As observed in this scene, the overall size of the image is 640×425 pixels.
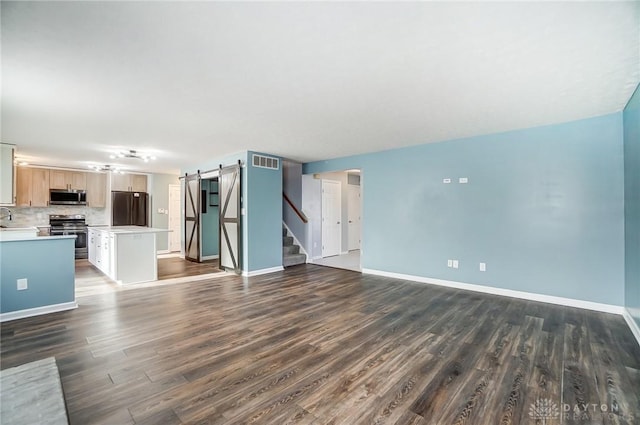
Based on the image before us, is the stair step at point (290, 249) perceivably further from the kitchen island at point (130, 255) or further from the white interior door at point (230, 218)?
the kitchen island at point (130, 255)

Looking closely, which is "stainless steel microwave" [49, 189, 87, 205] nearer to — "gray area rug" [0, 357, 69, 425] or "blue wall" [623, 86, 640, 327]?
"gray area rug" [0, 357, 69, 425]

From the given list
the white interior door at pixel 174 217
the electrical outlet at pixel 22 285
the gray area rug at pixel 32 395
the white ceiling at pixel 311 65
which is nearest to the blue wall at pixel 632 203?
the white ceiling at pixel 311 65

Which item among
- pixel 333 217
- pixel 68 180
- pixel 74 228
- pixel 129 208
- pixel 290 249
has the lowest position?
pixel 290 249

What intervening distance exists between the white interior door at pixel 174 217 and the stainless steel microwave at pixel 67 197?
2.22 meters

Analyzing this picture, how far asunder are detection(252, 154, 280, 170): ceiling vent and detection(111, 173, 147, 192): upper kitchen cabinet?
5.13 metres

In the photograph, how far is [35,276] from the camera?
360cm

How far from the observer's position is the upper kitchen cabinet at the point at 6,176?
4.89 m

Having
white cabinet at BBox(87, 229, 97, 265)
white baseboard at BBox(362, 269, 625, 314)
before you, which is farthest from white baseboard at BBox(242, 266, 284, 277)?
white cabinet at BBox(87, 229, 97, 265)

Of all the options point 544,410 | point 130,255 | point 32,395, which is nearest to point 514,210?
point 544,410

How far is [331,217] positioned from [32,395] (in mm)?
6960

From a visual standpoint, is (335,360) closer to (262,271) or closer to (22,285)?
(262,271)

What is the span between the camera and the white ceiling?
1.83 metres

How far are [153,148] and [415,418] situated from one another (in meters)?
6.12

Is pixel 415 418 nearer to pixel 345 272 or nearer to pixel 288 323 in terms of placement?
pixel 288 323
